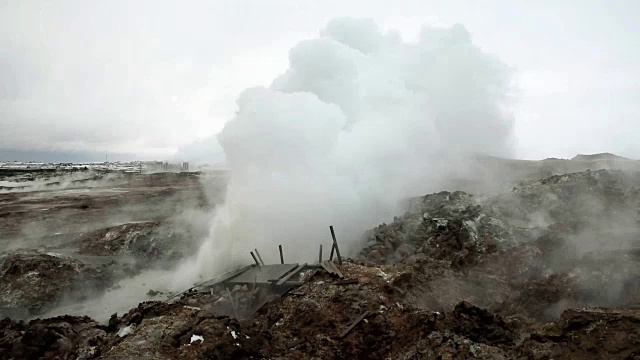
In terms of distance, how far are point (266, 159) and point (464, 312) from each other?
881cm

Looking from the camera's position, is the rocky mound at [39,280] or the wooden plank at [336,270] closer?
the wooden plank at [336,270]

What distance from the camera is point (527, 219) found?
1206cm

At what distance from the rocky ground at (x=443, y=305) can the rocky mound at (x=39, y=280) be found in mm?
107

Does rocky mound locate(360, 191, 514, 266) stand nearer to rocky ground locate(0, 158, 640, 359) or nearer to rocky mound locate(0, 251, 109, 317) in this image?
rocky ground locate(0, 158, 640, 359)

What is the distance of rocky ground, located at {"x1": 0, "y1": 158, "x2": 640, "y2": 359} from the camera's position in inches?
231

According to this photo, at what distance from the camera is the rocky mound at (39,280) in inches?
397

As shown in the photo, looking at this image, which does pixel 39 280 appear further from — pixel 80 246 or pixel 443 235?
pixel 443 235

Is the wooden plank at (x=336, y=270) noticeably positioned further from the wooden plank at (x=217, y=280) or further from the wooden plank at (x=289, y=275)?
the wooden plank at (x=217, y=280)

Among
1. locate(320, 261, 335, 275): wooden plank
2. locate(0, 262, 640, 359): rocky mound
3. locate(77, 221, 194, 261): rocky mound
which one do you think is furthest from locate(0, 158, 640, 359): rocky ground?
locate(77, 221, 194, 261): rocky mound

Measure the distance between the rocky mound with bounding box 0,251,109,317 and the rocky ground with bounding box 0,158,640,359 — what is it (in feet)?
0.35

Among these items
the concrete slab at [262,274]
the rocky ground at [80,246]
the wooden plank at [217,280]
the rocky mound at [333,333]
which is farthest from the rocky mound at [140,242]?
the rocky mound at [333,333]

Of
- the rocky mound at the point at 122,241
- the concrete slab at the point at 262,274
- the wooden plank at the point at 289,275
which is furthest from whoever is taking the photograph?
the rocky mound at the point at 122,241

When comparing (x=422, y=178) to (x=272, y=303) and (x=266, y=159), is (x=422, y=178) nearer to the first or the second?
(x=266, y=159)

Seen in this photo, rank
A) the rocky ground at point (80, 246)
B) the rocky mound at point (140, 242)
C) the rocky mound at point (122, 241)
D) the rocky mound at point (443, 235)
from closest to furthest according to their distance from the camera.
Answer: the rocky mound at point (443, 235) → the rocky ground at point (80, 246) → the rocky mound at point (140, 242) → the rocky mound at point (122, 241)
